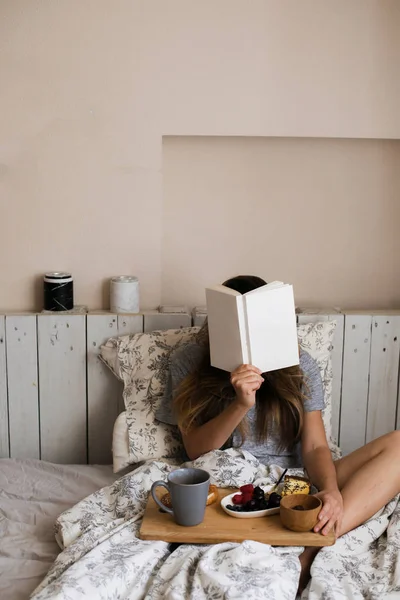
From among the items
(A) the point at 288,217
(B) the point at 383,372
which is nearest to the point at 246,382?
(B) the point at 383,372

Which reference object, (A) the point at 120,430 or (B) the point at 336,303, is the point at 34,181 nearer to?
(A) the point at 120,430

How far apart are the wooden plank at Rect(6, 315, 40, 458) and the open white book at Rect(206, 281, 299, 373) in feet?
2.19

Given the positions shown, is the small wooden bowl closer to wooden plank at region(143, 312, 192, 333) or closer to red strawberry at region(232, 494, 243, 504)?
red strawberry at region(232, 494, 243, 504)

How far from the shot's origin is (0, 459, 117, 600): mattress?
5.50 feet

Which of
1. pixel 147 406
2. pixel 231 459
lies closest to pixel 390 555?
pixel 231 459

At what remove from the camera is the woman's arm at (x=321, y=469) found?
1.63 m

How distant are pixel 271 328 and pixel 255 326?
0.14 feet

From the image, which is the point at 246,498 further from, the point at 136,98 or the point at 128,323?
the point at 136,98

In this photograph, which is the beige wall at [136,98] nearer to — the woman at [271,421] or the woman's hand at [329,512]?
the woman at [271,421]

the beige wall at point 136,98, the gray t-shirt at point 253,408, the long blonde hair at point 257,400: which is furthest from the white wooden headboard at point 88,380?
the long blonde hair at point 257,400

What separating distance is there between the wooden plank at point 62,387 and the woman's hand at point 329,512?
85 cm

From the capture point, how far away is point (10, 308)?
2367 millimetres

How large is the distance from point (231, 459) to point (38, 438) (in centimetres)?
70

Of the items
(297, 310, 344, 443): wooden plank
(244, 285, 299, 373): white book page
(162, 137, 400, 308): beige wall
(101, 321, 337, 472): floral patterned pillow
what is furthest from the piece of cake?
(162, 137, 400, 308): beige wall
